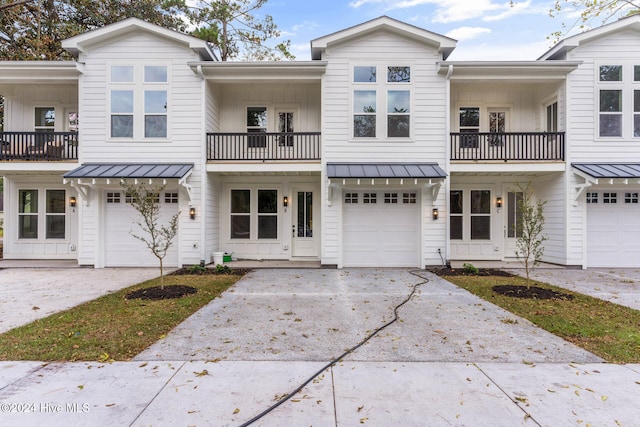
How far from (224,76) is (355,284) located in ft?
23.8

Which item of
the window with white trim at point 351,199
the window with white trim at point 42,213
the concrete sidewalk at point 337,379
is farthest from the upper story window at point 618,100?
the window with white trim at point 42,213

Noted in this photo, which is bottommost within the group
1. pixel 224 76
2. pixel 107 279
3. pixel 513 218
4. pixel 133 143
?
pixel 107 279

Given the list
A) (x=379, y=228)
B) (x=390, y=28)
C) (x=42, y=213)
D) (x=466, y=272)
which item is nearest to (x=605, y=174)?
(x=466, y=272)

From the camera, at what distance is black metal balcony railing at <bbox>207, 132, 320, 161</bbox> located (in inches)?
407

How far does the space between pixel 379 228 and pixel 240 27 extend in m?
13.6

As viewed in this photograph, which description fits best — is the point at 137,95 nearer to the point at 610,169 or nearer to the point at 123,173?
the point at 123,173

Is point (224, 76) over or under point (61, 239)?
over

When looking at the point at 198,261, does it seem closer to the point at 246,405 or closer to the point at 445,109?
the point at 246,405

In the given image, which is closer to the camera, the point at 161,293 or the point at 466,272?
the point at 161,293

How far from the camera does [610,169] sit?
9.51 metres

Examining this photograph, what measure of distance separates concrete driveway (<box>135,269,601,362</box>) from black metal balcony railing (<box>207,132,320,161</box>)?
15.8ft

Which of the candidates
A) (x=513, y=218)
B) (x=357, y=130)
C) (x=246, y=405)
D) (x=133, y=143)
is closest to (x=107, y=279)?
(x=133, y=143)

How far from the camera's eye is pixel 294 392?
9.74 ft

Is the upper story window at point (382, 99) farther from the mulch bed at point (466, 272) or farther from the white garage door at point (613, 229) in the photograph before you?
the white garage door at point (613, 229)
